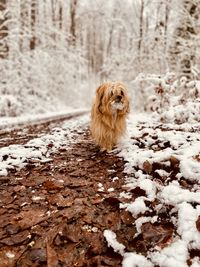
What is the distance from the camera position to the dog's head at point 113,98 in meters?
5.50

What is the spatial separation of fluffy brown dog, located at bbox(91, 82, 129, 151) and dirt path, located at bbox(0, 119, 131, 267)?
39.9 inches

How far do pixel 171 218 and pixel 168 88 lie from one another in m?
6.14

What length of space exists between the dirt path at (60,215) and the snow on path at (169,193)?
0.42ft

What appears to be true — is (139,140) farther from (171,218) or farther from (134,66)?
(134,66)

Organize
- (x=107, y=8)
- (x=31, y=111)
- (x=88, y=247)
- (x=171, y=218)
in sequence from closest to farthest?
(x=88, y=247), (x=171, y=218), (x=31, y=111), (x=107, y=8)

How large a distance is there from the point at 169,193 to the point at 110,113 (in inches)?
100

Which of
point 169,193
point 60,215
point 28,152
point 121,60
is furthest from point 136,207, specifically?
point 121,60

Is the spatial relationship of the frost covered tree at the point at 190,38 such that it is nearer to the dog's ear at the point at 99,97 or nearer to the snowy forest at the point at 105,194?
the snowy forest at the point at 105,194

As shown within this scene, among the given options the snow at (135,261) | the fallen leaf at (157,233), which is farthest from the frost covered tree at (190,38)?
the snow at (135,261)

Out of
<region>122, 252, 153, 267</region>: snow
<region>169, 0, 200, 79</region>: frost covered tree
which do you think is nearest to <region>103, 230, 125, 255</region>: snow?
<region>122, 252, 153, 267</region>: snow

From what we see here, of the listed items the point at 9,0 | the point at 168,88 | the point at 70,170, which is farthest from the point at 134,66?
the point at 70,170

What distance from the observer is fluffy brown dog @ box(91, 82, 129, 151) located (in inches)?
217

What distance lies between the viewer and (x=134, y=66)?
1772 centimetres

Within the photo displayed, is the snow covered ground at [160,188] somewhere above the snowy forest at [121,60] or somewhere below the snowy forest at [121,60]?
below
